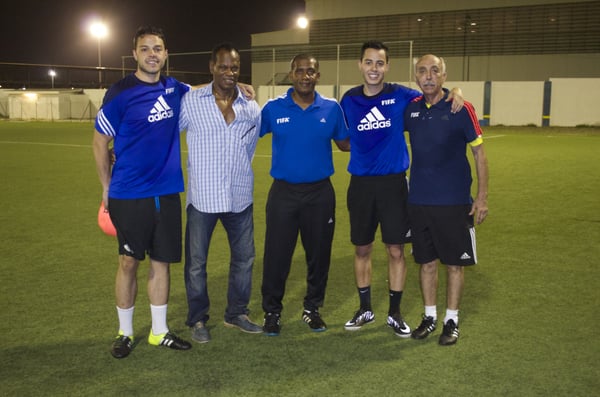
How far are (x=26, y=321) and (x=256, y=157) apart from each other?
13.1m

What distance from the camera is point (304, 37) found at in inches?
1858

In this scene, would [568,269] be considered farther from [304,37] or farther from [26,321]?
[304,37]

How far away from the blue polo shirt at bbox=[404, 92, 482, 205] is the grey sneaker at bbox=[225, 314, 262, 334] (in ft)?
4.99

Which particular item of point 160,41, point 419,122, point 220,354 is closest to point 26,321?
point 220,354

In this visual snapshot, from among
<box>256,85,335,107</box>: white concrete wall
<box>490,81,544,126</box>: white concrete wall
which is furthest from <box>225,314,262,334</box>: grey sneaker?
<box>256,85,335,107</box>: white concrete wall

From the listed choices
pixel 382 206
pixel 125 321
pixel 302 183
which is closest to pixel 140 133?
pixel 302 183

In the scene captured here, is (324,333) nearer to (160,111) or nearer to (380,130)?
(380,130)

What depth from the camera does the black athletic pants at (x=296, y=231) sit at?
467 centimetres

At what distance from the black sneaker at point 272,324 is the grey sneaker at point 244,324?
2.2 inches

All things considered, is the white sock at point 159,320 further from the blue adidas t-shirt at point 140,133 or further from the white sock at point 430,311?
the white sock at point 430,311

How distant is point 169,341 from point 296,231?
124 cm

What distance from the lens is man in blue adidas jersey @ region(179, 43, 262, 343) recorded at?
4.42 metres

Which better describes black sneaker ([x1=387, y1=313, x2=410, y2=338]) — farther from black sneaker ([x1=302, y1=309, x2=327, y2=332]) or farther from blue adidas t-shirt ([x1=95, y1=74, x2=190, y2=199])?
blue adidas t-shirt ([x1=95, y1=74, x2=190, y2=199])

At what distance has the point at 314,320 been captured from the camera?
15.9ft
